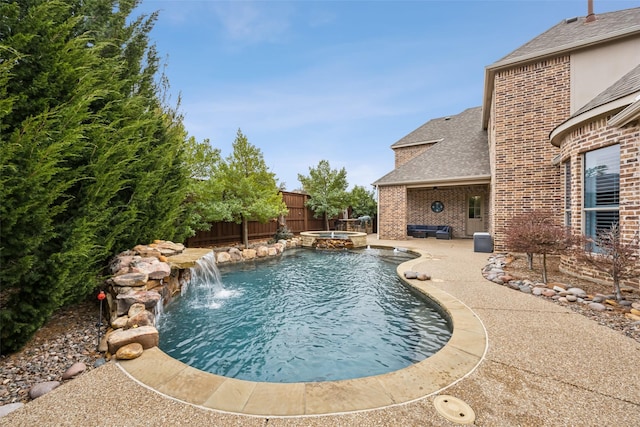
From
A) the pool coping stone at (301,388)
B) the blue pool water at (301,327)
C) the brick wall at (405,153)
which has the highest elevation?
the brick wall at (405,153)

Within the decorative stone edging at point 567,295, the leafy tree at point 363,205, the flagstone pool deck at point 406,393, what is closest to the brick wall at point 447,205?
the leafy tree at point 363,205

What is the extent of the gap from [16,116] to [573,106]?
41.1 feet

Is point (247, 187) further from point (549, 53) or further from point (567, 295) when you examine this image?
point (549, 53)

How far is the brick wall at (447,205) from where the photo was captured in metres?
14.8

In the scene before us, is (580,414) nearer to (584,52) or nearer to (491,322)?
(491,322)

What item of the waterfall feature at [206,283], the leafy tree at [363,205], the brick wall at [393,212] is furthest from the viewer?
the leafy tree at [363,205]

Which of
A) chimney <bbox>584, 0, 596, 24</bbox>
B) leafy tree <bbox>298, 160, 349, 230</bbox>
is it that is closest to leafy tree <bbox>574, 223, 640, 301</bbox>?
chimney <bbox>584, 0, 596, 24</bbox>

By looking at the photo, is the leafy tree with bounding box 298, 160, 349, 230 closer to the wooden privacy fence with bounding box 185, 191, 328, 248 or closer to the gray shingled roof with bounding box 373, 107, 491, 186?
the wooden privacy fence with bounding box 185, 191, 328, 248

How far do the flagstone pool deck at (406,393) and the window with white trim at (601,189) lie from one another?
323 cm

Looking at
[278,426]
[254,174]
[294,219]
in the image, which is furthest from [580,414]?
[294,219]

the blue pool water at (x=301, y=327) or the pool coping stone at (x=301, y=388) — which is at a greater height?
the pool coping stone at (x=301, y=388)

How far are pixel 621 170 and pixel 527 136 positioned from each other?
4.80 meters

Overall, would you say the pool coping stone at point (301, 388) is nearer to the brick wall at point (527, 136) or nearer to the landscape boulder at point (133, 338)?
the landscape boulder at point (133, 338)

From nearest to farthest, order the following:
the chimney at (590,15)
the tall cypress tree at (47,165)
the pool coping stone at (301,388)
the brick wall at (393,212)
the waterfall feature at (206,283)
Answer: the pool coping stone at (301,388) → the tall cypress tree at (47,165) → the waterfall feature at (206,283) → the chimney at (590,15) → the brick wall at (393,212)
